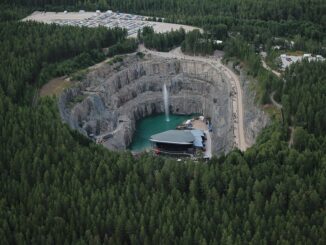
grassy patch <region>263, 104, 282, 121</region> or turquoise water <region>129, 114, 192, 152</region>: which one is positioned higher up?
grassy patch <region>263, 104, 282, 121</region>

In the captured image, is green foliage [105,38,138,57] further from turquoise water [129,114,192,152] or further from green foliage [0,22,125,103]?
turquoise water [129,114,192,152]

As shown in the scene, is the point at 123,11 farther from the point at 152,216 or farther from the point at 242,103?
the point at 152,216

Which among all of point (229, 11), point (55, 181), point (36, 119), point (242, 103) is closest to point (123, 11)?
point (229, 11)

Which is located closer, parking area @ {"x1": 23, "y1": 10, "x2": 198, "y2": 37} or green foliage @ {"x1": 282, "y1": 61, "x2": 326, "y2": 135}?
green foliage @ {"x1": 282, "y1": 61, "x2": 326, "y2": 135}

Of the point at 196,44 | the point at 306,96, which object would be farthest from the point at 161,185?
the point at 196,44

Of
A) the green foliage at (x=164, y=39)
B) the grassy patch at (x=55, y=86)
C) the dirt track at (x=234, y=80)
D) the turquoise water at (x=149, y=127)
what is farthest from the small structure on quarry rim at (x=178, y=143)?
the green foliage at (x=164, y=39)

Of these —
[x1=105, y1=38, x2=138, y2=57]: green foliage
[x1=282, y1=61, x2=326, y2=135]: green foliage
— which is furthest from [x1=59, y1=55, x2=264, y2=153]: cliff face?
[x1=282, y1=61, x2=326, y2=135]: green foliage

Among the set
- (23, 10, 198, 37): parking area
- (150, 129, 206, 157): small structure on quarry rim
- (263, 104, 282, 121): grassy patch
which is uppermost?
(23, 10, 198, 37): parking area
